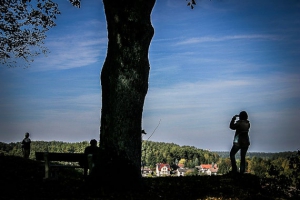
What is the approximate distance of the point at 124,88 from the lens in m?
8.75

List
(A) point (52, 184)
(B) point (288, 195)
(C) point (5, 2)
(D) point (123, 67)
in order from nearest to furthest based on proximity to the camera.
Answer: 1. (B) point (288, 195)
2. (D) point (123, 67)
3. (A) point (52, 184)
4. (C) point (5, 2)

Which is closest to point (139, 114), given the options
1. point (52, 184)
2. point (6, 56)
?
point (52, 184)

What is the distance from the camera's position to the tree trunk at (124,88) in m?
8.53

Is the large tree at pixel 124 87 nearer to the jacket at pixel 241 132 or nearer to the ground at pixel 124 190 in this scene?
the ground at pixel 124 190

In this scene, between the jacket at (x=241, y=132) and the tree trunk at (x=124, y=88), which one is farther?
the jacket at (x=241, y=132)

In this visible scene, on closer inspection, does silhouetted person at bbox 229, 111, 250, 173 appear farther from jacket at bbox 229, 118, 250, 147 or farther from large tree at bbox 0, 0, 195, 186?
large tree at bbox 0, 0, 195, 186

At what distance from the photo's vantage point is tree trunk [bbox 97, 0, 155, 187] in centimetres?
853

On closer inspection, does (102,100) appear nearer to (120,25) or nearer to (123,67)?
(123,67)

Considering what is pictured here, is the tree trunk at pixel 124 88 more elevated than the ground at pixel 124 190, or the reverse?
the tree trunk at pixel 124 88

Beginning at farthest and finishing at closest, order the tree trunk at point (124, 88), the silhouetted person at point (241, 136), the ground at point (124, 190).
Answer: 1. the silhouetted person at point (241, 136)
2. the tree trunk at point (124, 88)
3. the ground at point (124, 190)

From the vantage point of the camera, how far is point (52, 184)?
948cm

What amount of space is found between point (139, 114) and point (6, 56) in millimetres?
15081

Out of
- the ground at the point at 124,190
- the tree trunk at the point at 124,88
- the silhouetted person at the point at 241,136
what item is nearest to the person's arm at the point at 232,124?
the silhouetted person at the point at 241,136

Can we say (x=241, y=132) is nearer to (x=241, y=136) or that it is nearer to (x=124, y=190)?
(x=241, y=136)
